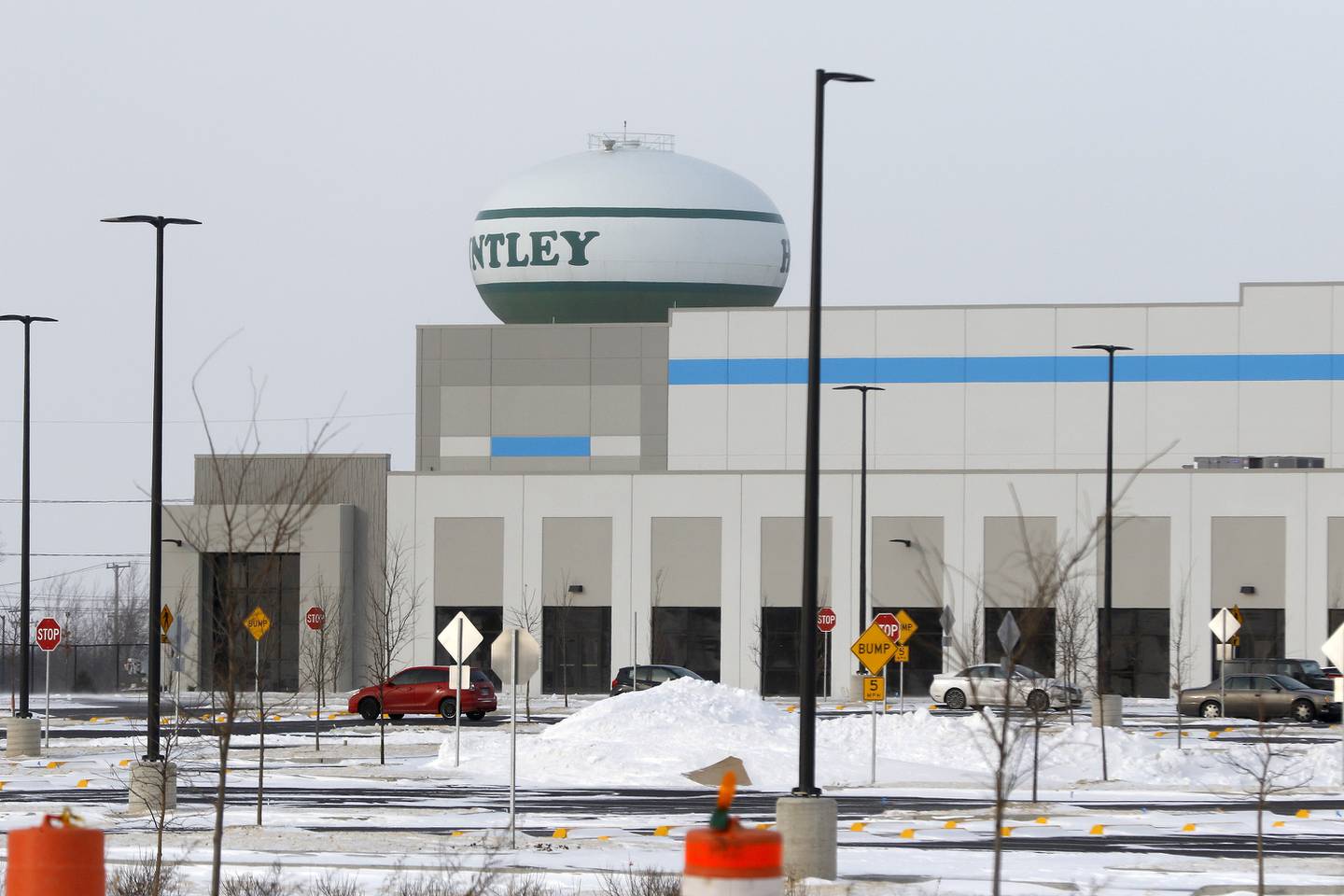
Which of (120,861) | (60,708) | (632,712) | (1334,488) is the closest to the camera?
(120,861)

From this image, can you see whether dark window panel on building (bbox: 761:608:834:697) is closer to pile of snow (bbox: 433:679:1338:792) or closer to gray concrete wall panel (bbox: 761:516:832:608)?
gray concrete wall panel (bbox: 761:516:832:608)

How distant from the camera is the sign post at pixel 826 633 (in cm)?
5909

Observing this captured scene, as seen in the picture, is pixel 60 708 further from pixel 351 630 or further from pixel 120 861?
pixel 120 861

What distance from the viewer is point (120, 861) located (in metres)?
18.5

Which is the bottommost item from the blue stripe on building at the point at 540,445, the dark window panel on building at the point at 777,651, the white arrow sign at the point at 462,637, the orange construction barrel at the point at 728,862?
the dark window panel on building at the point at 777,651

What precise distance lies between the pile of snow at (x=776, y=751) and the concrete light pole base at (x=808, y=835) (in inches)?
471

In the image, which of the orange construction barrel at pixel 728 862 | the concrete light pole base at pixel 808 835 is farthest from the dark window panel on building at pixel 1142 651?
the orange construction barrel at pixel 728 862

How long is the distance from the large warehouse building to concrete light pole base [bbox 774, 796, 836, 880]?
4351 centimetres

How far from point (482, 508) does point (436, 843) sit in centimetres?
4577

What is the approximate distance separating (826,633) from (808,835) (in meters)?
43.4

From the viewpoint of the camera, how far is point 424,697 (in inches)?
1921

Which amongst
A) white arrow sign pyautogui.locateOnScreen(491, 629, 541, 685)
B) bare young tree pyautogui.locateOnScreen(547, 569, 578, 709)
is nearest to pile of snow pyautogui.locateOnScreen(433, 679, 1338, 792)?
white arrow sign pyautogui.locateOnScreen(491, 629, 541, 685)

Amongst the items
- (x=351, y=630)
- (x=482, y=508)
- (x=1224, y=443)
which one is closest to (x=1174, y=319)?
(x=1224, y=443)

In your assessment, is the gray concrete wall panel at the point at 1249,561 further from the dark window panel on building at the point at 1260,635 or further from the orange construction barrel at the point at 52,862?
the orange construction barrel at the point at 52,862
